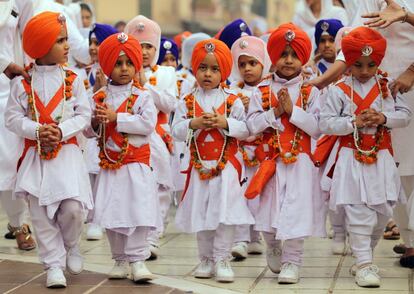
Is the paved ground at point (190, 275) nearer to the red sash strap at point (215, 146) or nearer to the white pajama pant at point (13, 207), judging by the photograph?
the white pajama pant at point (13, 207)

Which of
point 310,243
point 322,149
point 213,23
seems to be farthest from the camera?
point 213,23

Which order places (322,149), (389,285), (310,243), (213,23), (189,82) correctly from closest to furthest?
1. (389,285)
2. (322,149)
3. (310,243)
4. (189,82)
5. (213,23)

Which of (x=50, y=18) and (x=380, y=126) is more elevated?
(x=50, y=18)

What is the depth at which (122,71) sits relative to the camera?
9133 mm

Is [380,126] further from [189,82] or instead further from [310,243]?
[189,82]

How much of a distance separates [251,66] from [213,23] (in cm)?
3236

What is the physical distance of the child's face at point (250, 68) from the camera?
10.2 m

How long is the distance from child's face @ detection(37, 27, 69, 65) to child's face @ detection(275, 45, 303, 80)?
160 centimetres

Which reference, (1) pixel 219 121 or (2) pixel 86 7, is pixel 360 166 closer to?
(1) pixel 219 121

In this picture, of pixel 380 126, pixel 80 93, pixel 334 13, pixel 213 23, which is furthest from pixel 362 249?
pixel 213 23

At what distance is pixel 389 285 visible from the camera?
8836 millimetres

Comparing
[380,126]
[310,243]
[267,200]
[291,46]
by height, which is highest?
[291,46]

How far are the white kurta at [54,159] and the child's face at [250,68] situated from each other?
1728 millimetres

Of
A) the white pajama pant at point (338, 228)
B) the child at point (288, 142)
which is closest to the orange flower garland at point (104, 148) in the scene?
the child at point (288, 142)
